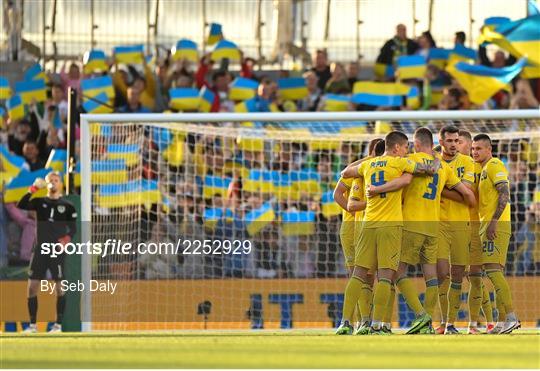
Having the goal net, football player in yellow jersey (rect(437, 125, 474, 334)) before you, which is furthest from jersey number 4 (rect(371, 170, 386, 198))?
the goal net

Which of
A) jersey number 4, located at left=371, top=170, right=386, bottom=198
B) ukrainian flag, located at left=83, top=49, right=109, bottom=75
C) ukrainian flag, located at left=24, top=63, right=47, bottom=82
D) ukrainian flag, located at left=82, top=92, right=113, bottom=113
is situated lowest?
jersey number 4, located at left=371, top=170, right=386, bottom=198

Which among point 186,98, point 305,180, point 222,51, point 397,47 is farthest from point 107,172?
point 397,47

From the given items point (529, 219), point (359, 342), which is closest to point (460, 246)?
point (359, 342)

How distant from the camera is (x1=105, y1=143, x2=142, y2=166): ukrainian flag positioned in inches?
632

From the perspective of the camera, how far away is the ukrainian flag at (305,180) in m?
16.7

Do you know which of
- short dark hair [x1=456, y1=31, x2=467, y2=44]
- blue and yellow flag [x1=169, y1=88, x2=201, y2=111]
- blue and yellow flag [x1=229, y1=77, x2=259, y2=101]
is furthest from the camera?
short dark hair [x1=456, y1=31, x2=467, y2=44]

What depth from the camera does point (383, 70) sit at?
19.1 m

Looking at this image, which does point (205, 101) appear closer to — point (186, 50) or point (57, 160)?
point (186, 50)

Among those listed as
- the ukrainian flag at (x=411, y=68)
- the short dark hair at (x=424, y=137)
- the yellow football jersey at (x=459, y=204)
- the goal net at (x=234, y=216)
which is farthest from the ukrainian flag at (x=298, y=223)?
the short dark hair at (x=424, y=137)

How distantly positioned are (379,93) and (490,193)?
6.01 m

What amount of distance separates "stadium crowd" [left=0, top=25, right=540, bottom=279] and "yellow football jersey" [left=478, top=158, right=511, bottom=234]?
3064 millimetres

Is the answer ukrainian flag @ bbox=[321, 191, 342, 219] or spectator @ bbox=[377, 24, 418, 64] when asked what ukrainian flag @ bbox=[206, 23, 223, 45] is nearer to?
spectator @ bbox=[377, 24, 418, 64]

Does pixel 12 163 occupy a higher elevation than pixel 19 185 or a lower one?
higher
